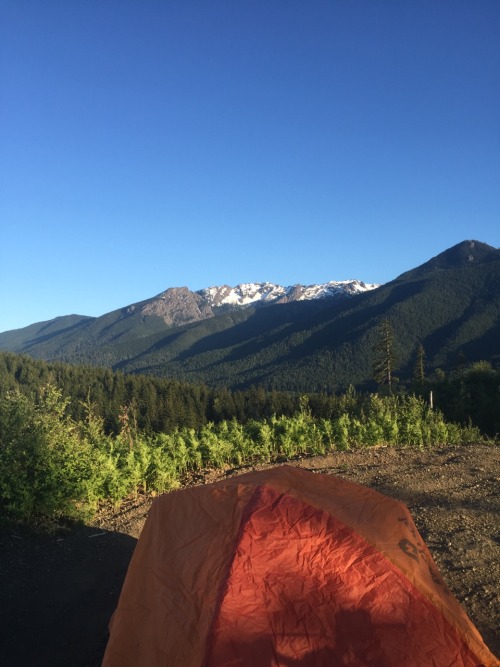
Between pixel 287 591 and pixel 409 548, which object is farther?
pixel 409 548

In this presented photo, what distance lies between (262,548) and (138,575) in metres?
1.57

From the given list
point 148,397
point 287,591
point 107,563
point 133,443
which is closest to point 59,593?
point 107,563

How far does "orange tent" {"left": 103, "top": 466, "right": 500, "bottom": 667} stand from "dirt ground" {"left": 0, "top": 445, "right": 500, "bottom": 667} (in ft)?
4.20

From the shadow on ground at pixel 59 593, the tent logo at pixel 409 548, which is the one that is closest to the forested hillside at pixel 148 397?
the shadow on ground at pixel 59 593

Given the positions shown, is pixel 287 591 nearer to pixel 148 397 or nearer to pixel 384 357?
pixel 384 357

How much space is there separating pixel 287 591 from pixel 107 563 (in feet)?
14.5

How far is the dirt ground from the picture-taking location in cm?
554

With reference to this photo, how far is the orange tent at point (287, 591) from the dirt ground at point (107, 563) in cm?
128

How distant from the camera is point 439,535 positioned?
7500 millimetres

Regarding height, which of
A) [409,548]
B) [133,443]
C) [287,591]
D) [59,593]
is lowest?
[59,593]

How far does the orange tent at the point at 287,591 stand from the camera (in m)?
3.83

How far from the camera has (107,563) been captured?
7.51 m

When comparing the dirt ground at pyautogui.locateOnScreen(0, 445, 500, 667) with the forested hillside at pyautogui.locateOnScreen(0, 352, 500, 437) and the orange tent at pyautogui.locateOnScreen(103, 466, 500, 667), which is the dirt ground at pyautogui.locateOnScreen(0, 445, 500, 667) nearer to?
the orange tent at pyautogui.locateOnScreen(103, 466, 500, 667)

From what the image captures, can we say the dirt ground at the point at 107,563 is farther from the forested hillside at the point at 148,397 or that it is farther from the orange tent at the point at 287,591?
the forested hillside at the point at 148,397
